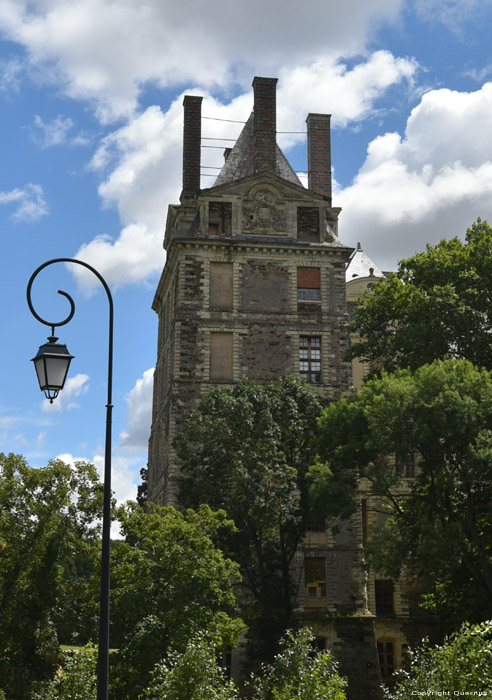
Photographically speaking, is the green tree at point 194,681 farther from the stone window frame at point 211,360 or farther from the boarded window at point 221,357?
the boarded window at point 221,357

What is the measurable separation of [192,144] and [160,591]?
26381mm

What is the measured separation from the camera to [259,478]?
1337 inches

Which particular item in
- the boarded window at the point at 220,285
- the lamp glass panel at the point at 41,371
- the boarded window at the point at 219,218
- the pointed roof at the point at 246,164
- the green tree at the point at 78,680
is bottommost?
the green tree at the point at 78,680

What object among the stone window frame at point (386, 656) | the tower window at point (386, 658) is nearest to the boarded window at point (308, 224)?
the stone window frame at point (386, 656)

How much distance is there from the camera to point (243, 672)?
36625mm

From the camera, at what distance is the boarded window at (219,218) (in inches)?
1727

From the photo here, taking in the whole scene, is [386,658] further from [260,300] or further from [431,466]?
[260,300]

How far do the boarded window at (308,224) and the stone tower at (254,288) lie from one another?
0.15ft

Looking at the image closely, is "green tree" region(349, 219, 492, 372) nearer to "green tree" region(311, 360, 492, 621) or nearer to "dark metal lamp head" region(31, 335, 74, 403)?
"green tree" region(311, 360, 492, 621)

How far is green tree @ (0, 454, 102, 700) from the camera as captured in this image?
80.5 feet

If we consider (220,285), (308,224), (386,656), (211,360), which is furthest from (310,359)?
(386,656)

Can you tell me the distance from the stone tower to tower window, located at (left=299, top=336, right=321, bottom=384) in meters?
0.05

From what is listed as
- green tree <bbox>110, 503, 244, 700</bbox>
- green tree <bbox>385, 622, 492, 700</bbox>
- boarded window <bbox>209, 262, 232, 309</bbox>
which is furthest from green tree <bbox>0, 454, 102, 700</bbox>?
boarded window <bbox>209, 262, 232, 309</bbox>

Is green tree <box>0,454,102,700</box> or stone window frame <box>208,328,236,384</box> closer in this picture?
green tree <box>0,454,102,700</box>
